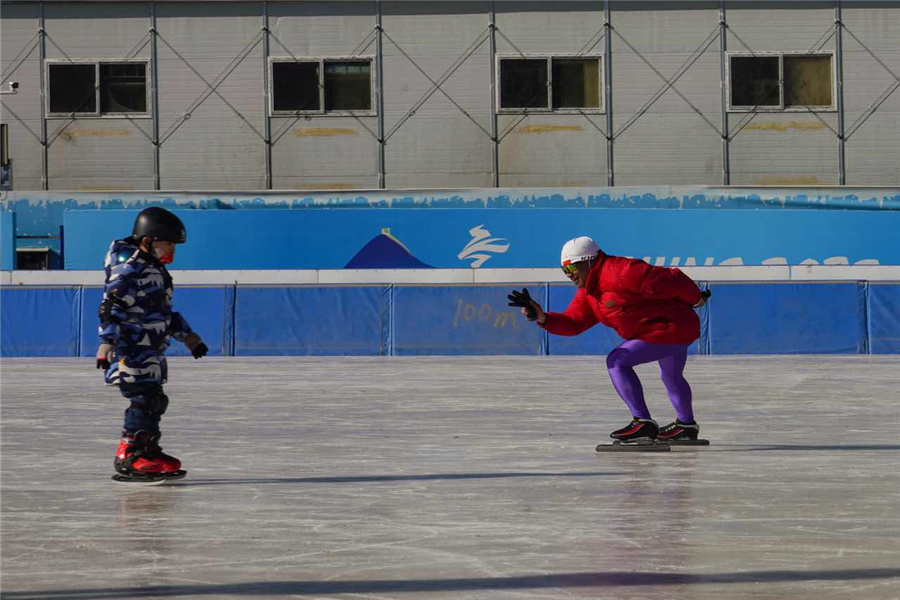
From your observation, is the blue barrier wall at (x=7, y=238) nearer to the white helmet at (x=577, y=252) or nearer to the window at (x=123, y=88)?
the window at (x=123, y=88)

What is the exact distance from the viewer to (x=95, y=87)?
34.8 meters

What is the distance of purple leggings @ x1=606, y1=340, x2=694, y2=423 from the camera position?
10.4 metres

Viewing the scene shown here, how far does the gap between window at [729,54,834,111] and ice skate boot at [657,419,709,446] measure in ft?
80.0

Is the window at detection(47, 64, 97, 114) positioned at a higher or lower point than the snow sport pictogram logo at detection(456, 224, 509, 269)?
higher

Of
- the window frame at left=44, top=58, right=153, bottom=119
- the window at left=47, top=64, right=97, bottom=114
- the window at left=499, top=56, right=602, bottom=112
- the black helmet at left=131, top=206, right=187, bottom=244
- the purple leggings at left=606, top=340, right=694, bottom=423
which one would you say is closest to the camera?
the black helmet at left=131, top=206, right=187, bottom=244

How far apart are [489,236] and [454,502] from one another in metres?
24.7

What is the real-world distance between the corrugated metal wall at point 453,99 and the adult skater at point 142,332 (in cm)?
2548

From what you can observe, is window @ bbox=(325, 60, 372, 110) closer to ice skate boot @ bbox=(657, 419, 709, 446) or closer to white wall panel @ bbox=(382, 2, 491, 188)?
white wall panel @ bbox=(382, 2, 491, 188)

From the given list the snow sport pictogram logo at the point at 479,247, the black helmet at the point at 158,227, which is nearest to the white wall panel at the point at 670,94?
the snow sport pictogram logo at the point at 479,247

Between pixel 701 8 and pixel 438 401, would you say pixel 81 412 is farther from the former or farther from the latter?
pixel 701 8

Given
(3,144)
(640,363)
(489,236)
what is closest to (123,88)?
(3,144)

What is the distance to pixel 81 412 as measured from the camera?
1401 centimetres

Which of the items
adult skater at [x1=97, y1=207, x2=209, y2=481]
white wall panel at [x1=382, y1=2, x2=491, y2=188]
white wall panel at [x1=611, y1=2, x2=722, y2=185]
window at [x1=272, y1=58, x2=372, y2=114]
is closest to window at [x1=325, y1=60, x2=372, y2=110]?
window at [x1=272, y1=58, x2=372, y2=114]

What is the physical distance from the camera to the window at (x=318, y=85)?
34406 mm
